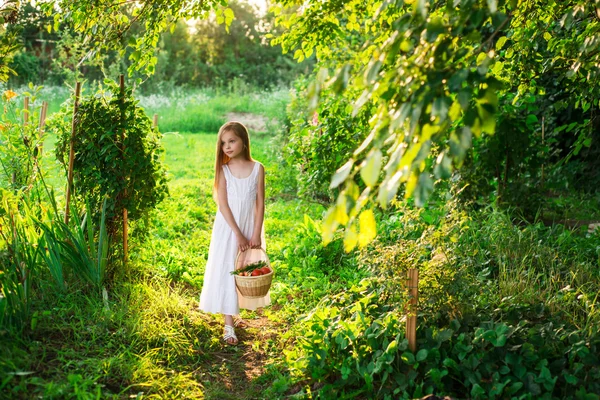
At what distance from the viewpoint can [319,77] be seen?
1.84 metres

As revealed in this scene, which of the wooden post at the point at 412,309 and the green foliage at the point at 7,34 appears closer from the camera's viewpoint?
the wooden post at the point at 412,309

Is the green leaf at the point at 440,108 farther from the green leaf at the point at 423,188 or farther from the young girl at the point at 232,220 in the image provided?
the young girl at the point at 232,220

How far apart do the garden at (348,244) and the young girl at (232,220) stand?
22cm

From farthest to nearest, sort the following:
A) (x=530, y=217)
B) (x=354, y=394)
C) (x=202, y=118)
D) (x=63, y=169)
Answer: (x=202, y=118)
(x=530, y=217)
(x=63, y=169)
(x=354, y=394)

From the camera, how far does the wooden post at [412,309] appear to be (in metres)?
3.08

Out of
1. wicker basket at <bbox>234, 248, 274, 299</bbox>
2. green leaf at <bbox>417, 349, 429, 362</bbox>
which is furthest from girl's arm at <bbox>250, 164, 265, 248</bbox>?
green leaf at <bbox>417, 349, 429, 362</bbox>

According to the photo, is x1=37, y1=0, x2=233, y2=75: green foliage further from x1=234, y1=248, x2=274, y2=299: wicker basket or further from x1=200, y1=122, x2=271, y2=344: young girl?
x1=234, y1=248, x2=274, y2=299: wicker basket

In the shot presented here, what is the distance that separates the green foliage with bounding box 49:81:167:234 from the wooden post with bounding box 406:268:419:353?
7.25ft

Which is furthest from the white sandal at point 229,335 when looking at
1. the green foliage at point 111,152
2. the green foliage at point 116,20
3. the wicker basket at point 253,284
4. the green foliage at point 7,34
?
the green foliage at point 7,34

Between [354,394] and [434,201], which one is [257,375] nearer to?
[354,394]

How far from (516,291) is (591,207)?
380cm

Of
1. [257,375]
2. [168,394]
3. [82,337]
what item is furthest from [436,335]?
[82,337]

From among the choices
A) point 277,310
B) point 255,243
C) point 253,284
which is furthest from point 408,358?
point 277,310

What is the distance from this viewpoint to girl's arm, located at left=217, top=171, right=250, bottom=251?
13.4ft
